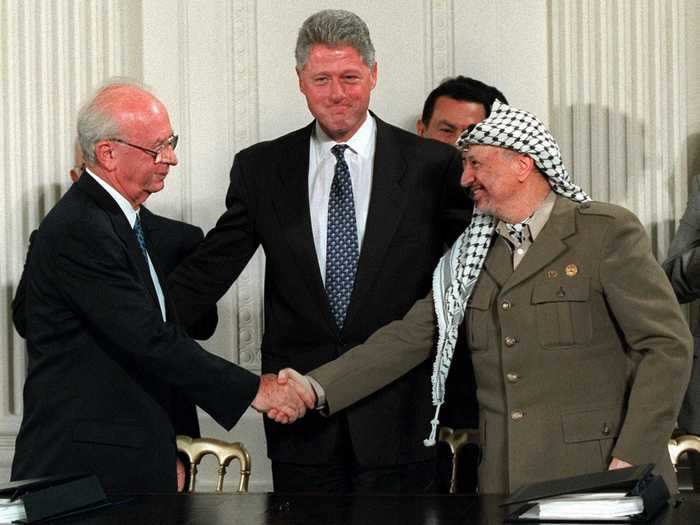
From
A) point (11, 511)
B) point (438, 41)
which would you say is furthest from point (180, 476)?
point (438, 41)

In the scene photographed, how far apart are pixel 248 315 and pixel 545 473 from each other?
6.27 feet

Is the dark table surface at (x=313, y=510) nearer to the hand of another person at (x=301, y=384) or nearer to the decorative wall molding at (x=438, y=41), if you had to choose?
the hand of another person at (x=301, y=384)

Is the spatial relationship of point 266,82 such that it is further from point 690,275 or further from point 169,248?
→ point 690,275

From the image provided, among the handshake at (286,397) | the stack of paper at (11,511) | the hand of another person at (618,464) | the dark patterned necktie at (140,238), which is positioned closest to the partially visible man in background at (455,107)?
the handshake at (286,397)

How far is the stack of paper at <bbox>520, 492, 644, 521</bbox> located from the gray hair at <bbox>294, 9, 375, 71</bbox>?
63.6 inches

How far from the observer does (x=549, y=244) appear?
11.0 feet

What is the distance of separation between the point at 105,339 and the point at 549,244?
3.59 feet

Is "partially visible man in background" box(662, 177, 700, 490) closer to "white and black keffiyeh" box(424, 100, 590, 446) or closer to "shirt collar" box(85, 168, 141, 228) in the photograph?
"white and black keffiyeh" box(424, 100, 590, 446)

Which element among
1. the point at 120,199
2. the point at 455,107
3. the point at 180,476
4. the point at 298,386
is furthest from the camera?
the point at 455,107

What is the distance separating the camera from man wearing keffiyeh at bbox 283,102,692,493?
320 cm

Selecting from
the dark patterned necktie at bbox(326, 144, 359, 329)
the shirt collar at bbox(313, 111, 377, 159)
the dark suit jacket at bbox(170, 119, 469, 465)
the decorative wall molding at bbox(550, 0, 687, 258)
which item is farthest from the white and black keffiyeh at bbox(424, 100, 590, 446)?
the decorative wall molding at bbox(550, 0, 687, 258)

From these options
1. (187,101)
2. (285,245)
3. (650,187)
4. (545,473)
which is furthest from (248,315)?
(545,473)

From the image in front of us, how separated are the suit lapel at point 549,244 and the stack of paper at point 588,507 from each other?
0.85 m

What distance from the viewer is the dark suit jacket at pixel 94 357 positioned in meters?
3.34
